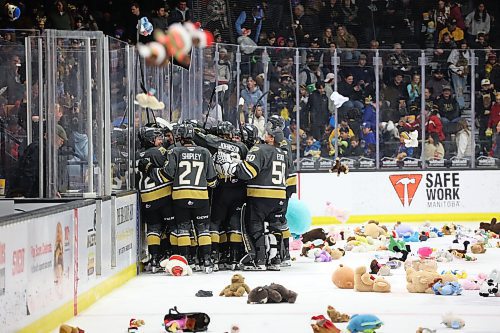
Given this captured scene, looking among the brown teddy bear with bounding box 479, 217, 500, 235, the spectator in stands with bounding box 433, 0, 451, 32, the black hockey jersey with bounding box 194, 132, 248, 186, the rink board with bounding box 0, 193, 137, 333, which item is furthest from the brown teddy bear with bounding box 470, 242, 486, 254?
the spectator in stands with bounding box 433, 0, 451, 32

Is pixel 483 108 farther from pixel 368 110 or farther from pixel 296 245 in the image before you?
pixel 296 245

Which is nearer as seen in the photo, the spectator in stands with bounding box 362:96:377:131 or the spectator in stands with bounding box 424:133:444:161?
the spectator in stands with bounding box 362:96:377:131

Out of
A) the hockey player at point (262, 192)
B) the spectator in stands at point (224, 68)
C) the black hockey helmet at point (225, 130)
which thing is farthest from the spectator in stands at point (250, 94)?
Result: the hockey player at point (262, 192)

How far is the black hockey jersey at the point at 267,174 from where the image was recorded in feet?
39.0

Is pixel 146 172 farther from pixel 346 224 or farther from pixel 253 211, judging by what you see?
pixel 346 224

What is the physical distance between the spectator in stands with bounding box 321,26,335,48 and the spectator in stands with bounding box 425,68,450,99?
292 cm

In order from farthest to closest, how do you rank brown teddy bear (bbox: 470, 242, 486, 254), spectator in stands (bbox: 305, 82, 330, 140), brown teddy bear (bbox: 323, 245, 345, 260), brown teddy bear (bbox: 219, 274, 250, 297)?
spectator in stands (bbox: 305, 82, 330, 140)
brown teddy bear (bbox: 470, 242, 486, 254)
brown teddy bear (bbox: 323, 245, 345, 260)
brown teddy bear (bbox: 219, 274, 250, 297)

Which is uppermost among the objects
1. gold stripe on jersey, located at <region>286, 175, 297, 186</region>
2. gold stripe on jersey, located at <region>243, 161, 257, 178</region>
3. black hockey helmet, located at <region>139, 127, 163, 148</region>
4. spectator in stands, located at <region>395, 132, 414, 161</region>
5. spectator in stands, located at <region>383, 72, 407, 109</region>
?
spectator in stands, located at <region>383, 72, 407, 109</region>

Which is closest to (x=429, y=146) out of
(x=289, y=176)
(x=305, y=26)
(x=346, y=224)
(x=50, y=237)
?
(x=346, y=224)

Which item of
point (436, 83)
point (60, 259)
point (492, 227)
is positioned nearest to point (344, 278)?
point (60, 259)

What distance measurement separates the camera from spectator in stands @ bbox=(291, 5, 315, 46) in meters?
21.2

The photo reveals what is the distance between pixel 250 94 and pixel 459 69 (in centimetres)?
367

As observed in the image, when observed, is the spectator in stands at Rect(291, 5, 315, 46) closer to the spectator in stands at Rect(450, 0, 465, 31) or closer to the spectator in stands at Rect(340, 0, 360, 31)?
the spectator in stands at Rect(340, 0, 360, 31)

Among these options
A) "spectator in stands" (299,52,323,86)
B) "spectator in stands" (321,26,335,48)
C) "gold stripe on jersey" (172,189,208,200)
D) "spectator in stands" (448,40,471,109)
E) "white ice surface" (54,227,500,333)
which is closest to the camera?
"white ice surface" (54,227,500,333)
